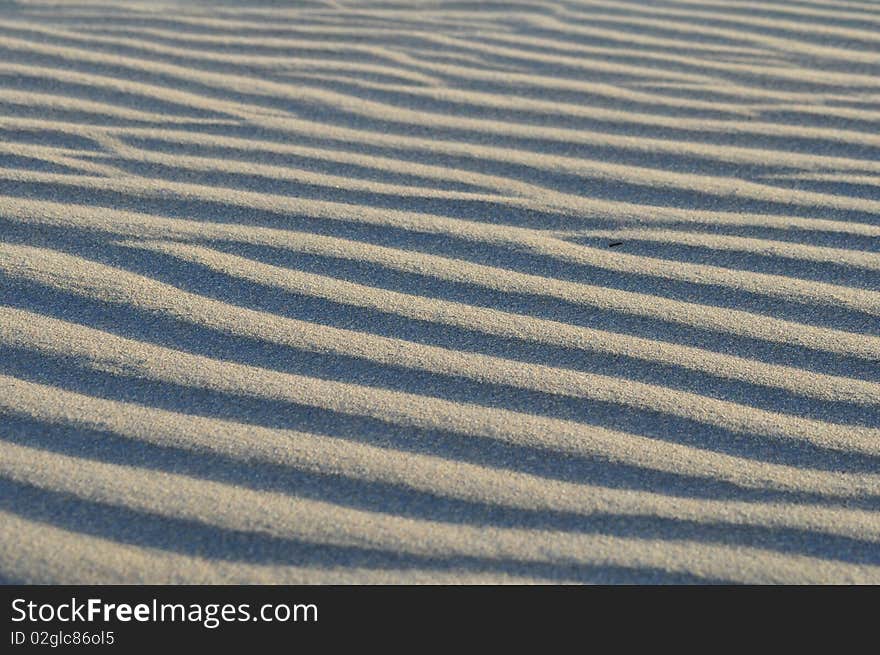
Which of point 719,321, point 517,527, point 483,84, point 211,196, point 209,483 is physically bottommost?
point 517,527

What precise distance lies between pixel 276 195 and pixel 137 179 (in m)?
0.36

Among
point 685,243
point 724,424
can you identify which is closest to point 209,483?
point 724,424

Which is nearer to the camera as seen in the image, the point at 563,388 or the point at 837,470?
the point at 837,470

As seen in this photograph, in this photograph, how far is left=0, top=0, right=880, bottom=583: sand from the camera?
5.35 feet

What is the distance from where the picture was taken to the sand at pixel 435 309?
1.63 meters

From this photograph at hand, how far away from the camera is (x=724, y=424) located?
1.84m

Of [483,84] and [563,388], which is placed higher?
[483,84]

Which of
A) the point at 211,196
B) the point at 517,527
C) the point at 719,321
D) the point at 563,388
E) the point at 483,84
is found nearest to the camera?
the point at 517,527

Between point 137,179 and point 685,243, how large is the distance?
1.35 metres

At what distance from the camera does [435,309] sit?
2.08 m

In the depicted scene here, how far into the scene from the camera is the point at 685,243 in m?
2.34
